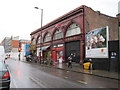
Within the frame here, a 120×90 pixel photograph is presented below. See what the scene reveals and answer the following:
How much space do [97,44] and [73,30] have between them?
26.5ft

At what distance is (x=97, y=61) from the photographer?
16.2m

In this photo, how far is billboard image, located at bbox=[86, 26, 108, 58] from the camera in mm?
15385

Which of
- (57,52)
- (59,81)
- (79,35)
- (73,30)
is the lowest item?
(59,81)

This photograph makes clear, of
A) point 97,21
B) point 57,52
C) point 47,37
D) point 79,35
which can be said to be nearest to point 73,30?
point 79,35

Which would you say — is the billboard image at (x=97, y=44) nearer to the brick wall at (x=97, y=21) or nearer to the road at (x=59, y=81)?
the brick wall at (x=97, y=21)

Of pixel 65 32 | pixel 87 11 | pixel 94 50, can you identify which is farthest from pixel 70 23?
pixel 94 50

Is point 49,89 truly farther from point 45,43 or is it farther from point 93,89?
point 45,43

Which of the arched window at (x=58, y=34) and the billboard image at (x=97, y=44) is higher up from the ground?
the arched window at (x=58, y=34)

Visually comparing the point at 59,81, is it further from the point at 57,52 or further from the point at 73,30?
the point at 57,52

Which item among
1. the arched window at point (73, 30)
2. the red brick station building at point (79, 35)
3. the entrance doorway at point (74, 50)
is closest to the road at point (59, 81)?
the red brick station building at point (79, 35)

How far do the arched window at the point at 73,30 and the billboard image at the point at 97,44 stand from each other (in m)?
4.26

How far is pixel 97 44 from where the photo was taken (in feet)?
54.4

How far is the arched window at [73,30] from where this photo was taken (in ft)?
74.1

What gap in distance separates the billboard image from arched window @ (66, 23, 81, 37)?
4.26 metres
